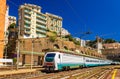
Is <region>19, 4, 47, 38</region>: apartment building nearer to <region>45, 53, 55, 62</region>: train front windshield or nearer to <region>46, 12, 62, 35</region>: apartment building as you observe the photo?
<region>46, 12, 62, 35</region>: apartment building

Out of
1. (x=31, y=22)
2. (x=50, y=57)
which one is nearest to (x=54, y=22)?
(x=31, y=22)

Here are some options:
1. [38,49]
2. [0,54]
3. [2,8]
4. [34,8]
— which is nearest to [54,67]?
[0,54]

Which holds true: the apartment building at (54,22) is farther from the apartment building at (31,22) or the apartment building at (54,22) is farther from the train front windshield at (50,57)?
the train front windshield at (50,57)

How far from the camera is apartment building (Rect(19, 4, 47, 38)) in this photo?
340 feet

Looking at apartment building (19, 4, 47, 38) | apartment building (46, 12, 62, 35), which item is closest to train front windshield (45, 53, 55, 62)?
apartment building (19, 4, 47, 38)

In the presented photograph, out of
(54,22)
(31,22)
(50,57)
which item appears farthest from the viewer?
(54,22)

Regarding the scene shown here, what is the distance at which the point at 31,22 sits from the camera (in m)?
106

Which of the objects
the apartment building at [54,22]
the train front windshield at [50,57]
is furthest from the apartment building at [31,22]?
the train front windshield at [50,57]

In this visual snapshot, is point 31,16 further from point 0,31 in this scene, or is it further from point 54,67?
point 54,67

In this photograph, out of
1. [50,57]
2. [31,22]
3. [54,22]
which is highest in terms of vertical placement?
[54,22]

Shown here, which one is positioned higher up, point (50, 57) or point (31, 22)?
point (31, 22)

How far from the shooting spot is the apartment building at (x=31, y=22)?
104 meters

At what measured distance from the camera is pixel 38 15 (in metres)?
112

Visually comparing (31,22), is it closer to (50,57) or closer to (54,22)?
(54,22)
